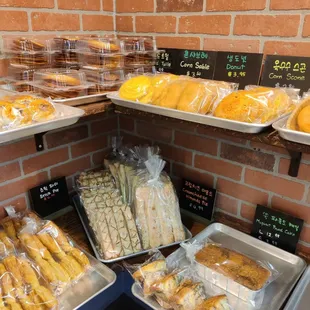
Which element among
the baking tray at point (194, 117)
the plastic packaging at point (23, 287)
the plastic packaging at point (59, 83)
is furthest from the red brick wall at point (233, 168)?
the plastic packaging at point (23, 287)

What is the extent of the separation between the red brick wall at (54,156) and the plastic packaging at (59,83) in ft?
1.05

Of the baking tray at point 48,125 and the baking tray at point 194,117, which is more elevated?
the baking tray at point 194,117

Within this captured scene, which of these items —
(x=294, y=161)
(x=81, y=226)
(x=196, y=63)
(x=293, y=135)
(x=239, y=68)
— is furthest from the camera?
(x=81, y=226)

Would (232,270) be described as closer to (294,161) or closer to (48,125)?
(294,161)

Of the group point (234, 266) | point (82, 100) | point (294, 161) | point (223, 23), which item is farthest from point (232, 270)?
point (223, 23)

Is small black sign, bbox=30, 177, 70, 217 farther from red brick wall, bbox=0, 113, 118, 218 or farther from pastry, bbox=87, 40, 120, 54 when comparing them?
pastry, bbox=87, 40, 120, 54

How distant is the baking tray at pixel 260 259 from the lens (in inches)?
40.8

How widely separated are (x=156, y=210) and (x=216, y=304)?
42cm

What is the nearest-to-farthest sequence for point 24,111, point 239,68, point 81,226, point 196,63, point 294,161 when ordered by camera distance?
point 24,111, point 294,161, point 239,68, point 196,63, point 81,226

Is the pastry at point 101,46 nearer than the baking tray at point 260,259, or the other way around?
the baking tray at point 260,259

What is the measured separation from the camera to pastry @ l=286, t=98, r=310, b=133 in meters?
0.77

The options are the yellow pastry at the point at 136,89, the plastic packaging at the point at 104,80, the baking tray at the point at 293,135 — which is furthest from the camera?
the plastic packaging at the point at 104,80

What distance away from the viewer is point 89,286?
1.11m

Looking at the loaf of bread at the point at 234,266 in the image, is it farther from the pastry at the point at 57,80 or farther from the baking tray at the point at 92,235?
the pastry at the point at 57,80
